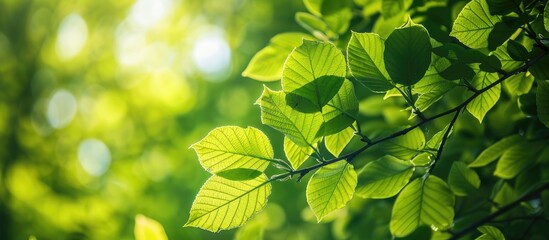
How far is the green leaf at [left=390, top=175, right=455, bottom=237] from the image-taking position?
76 cm

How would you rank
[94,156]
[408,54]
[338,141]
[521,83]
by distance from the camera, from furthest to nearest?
[94,156] → [521,83] → [338,141] → [408,54]

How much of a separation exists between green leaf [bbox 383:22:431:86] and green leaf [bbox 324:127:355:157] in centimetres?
12

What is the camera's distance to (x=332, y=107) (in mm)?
637

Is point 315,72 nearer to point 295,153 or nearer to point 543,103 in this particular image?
point 295,153

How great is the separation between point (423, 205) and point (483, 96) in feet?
0.66

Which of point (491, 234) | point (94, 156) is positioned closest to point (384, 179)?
point (491, 234)

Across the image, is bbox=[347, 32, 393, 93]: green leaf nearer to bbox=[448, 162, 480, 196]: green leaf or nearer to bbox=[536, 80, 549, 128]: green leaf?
bbox=[536, 80, 549, 128]: green leaf

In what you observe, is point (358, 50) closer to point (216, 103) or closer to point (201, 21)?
point (216, 103)

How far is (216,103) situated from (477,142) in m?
3.21

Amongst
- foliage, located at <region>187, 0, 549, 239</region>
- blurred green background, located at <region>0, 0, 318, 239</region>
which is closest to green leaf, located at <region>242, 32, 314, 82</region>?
foliage, located at <region>187, 0, 549, 239</region>

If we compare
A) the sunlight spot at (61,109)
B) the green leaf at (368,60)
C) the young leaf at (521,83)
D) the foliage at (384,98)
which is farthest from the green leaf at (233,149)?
the sunlight spot at (61,109)

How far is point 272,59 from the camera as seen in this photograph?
957 millimetres

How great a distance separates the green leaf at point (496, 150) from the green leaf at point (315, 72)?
1.50 feet

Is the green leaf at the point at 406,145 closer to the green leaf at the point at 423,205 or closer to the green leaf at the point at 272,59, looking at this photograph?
the green leaf at the point at 423,205
